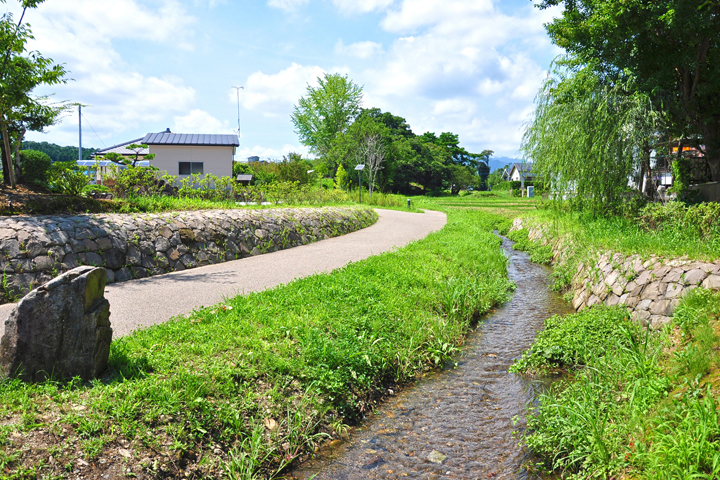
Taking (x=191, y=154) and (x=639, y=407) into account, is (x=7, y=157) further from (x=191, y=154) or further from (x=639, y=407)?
(x=191, y=154)

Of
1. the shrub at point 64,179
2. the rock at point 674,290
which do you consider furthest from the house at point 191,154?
the rock at point 674,290

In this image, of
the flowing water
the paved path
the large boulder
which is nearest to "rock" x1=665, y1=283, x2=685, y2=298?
the flowing water

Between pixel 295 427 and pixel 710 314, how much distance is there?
4.59m

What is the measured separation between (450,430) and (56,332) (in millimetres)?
3536

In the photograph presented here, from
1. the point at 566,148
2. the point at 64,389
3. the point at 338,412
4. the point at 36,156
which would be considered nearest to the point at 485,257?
the point at 566,148

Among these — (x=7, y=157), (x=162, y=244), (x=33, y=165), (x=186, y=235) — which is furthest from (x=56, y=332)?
(x=33, y=165)

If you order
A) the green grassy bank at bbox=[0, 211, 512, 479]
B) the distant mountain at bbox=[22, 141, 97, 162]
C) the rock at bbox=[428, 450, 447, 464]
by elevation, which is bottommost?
the rock at bbox=[428, 450, 447, 464]

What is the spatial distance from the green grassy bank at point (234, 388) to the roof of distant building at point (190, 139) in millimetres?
23447

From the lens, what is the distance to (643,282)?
6.48 metres

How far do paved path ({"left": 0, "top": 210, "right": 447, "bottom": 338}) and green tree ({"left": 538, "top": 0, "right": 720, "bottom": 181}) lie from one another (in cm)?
715

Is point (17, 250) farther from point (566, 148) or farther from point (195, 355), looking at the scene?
point (566, 148)

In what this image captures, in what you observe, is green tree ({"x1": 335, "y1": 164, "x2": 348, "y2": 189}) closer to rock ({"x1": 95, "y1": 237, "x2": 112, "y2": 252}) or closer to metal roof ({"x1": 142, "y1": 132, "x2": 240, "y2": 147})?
metal roof ({"x1": 142, "y1": 132, "x2": 240, "y2": 147})

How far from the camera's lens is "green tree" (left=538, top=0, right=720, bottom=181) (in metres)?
9.74

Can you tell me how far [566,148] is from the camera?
11969mm
